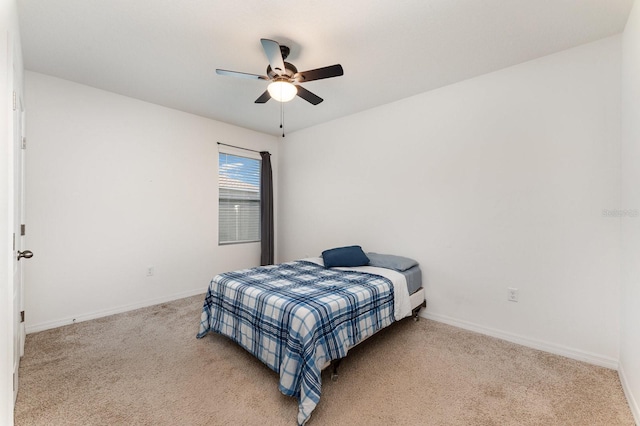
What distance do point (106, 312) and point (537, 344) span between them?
4349 mm

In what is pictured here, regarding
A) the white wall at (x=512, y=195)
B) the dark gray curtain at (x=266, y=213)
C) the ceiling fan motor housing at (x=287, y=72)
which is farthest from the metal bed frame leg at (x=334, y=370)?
the dark gray curtain at (x=266, y=213)

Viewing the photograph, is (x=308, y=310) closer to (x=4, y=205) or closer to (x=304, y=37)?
(x=4, y=205)

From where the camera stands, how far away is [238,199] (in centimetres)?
457

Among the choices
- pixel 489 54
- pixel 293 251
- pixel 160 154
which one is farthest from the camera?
pixel 293 251

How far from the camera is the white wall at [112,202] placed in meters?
2.84

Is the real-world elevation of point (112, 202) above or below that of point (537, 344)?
above

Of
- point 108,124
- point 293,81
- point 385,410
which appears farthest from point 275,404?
point 108,124

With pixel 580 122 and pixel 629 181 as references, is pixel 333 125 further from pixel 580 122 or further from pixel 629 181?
pixel 629 181

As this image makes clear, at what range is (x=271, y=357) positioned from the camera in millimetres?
1991

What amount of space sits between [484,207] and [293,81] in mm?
2159

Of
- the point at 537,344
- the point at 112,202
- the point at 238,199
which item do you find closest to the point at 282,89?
the point at 112,202

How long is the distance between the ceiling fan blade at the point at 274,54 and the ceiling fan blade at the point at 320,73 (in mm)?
140

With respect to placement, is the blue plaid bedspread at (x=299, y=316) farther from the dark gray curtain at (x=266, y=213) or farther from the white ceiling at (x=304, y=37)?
the white ceiling at (x=304, y=37)

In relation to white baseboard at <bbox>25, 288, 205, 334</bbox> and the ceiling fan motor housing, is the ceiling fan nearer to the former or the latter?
the ceiling fan motor housing
